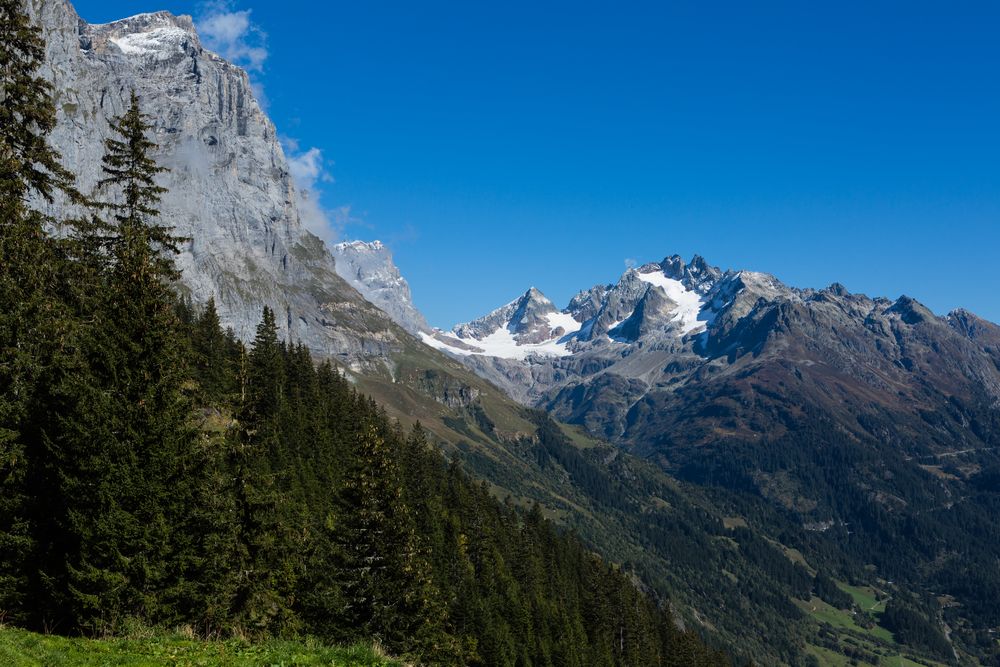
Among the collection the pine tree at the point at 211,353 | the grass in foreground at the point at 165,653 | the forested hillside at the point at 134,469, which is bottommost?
the grass in foreground at the point at 165,653

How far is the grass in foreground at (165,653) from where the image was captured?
57.8ft

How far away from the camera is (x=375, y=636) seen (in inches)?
1686

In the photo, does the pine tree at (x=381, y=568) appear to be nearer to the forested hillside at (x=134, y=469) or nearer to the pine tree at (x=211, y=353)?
the forested hillside at (x=134, y=469)

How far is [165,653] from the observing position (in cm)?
1900

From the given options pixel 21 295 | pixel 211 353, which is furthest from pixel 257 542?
pixel 211 353

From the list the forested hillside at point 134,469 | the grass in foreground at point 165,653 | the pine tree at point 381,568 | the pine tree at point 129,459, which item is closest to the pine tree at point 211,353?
the forested hillside at point 134,469

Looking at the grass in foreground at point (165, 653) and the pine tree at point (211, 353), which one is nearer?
the grass in foreground at point (165, 653)

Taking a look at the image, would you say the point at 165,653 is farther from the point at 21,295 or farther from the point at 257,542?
the point at 257,542

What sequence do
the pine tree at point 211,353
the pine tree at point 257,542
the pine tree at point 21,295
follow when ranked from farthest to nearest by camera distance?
1. the pine tree at point 211,353
2. the pine tree at point 257,542
3. the pine tree at point 21,295

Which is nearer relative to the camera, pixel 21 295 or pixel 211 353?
pixel 21 295

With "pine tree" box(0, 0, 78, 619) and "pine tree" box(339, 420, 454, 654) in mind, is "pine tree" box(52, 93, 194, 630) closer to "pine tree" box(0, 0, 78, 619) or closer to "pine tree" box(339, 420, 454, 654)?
"pine tree" box(0, 0, 78, 619)

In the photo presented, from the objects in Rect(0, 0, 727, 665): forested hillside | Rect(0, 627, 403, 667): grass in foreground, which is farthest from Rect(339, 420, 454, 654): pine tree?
Rect(0, 627, 403, 667): grass in foreground

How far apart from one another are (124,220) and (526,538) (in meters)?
76.7

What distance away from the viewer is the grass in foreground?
17609 millimetres
